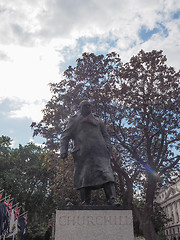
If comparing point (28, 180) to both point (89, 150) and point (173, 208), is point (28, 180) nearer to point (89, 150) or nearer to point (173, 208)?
point (89, 150)

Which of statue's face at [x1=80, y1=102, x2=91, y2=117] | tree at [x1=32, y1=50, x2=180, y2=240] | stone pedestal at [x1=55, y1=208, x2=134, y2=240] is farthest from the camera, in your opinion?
tree at [x1=32, y1=50, x2=180, y2=240]

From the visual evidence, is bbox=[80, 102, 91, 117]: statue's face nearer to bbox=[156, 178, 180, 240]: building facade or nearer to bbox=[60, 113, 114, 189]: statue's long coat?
bbox=[60, 113, 114, 189]: statue's long coat

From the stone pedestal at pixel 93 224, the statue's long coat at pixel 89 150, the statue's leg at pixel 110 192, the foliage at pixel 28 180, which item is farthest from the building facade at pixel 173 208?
the stone pedestal at pixel 93 224

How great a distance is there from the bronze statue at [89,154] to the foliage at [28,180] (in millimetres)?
22370

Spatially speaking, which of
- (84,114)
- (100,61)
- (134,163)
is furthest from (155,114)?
(84,114)

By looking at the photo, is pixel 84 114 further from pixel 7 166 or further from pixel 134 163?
pixel 7 166

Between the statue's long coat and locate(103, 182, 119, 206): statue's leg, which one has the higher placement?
the statue's long coat

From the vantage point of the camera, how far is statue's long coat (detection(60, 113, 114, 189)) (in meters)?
4.93

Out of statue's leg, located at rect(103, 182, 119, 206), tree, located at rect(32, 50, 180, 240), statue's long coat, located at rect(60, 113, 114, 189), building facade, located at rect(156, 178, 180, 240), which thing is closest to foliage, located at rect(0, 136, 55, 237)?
tree, located at rect(32, 50, 180, 240)

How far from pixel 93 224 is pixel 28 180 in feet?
83.2

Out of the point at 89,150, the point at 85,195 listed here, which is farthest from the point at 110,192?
the point at 89,150

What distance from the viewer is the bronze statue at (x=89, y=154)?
4.88 metres

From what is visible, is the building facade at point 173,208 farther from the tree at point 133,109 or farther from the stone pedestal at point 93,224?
the stone pedestal at point 93,224

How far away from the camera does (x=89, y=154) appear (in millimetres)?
5145
